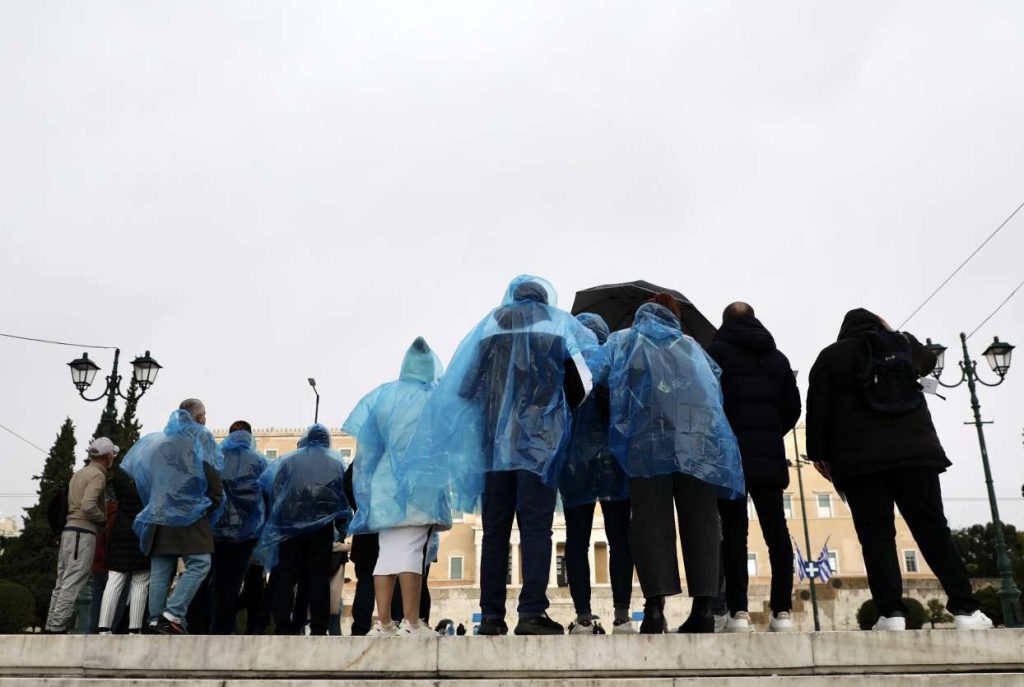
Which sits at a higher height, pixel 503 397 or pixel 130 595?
pixel 503 397

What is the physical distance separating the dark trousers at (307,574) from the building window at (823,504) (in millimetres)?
50148

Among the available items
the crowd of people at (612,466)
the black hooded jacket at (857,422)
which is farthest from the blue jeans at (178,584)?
the black hooded jacket at (857,422)

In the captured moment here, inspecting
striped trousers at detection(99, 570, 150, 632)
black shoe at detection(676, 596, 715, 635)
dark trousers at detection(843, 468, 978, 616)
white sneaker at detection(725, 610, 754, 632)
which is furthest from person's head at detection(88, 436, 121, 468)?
dark trousers at detection(843, 468, 978, 616)

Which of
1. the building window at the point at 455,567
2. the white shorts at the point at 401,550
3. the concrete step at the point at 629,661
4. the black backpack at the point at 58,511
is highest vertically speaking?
the building window at the point at 455,567

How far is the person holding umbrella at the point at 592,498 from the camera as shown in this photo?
5758mm

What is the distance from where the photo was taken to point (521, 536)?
520cm

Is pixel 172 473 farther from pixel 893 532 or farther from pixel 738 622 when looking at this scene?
pixel 893 532

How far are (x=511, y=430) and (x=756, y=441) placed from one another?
1586mm

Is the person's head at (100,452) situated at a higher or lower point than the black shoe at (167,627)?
higher

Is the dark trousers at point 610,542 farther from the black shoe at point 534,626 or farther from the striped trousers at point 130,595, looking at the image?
the striped trousers at point 130,595

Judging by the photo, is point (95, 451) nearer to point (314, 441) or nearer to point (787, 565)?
point (314, 441)

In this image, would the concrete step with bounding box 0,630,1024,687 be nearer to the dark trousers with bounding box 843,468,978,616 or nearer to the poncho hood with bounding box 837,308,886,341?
the dark trousers with bounding box 843,468,978,616

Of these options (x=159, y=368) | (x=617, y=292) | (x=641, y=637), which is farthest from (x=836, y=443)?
(x=159, y=368)

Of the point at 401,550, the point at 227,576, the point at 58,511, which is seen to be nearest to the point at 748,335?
the point at 401,550
